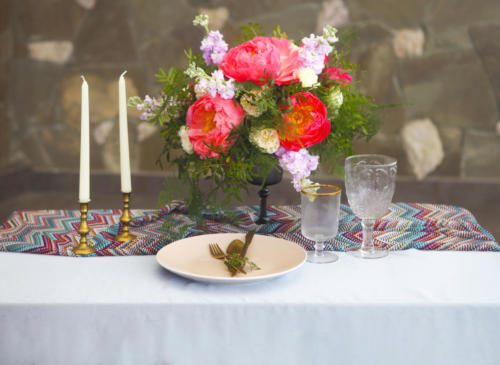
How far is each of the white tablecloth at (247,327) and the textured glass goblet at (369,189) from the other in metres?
0.20

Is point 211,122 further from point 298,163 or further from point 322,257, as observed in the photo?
point 322,257

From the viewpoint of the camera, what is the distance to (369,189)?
41.1 inches

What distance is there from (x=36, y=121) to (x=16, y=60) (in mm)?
385

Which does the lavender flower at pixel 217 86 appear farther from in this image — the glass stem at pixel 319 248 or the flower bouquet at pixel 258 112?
the glass stem at pixel 319 248

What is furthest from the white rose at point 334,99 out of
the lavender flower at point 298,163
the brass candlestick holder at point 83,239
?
the brass candlestick holder at point 83,239

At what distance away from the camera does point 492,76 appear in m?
3.32

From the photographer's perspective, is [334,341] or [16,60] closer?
[334,341]

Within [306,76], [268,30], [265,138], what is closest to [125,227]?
[265,138]

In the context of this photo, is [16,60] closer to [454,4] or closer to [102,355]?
[454,4]

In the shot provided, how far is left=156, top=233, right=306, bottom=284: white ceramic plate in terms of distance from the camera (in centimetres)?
91

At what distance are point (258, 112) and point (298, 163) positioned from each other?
115mm

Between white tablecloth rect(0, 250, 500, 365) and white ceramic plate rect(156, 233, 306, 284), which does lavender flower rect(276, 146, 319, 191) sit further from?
white tablecloth rect(0, 250, 500, 365)

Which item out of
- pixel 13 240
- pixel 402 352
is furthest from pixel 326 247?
pixel 13 240

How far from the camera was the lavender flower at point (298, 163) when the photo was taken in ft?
3.45
